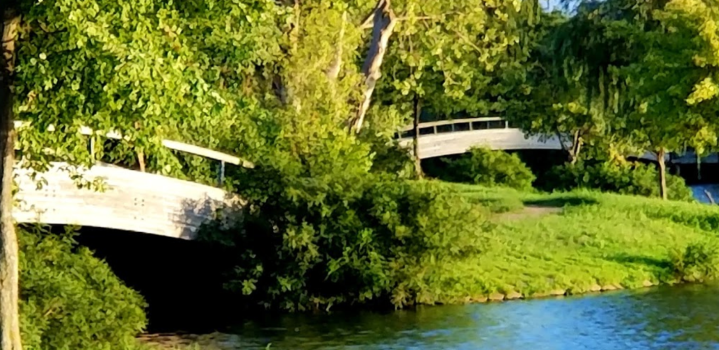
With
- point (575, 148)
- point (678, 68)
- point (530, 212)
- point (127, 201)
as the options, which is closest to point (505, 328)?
point (127, 201)

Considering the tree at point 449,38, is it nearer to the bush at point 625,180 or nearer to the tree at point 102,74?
the bush at point 625,180

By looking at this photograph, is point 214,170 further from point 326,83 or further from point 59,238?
point 59,238

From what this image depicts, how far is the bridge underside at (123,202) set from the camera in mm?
17719

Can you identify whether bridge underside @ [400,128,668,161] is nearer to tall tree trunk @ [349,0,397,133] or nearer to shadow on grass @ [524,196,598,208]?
shadow on grass @ [524,196,598,208]

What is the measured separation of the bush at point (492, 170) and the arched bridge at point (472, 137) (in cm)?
384

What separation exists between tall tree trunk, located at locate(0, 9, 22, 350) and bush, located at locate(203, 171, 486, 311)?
9.35 metres

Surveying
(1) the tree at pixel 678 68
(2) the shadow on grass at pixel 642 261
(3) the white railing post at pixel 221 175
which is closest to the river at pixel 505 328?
(3) the white railing post at pixel 221 175

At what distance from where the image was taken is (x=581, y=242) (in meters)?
27.6

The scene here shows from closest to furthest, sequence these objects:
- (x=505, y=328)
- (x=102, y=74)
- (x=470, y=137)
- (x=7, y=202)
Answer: (x=102, y=74) < (x=7, y=202) < (x=505, y=328) < (x=470, y=137)

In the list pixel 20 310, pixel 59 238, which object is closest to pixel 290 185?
pixel 59 238

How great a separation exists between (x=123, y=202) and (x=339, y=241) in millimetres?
3838

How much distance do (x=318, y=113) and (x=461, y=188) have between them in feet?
40.5

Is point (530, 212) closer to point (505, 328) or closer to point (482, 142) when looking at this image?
point (505, 328)

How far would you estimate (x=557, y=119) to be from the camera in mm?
41594
